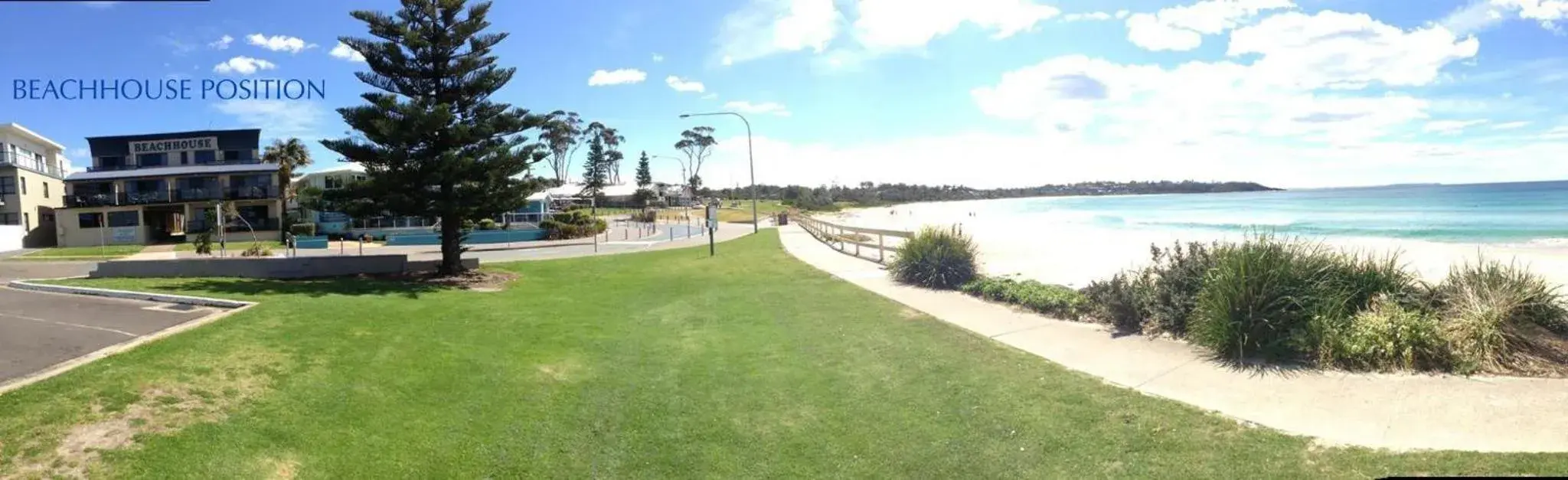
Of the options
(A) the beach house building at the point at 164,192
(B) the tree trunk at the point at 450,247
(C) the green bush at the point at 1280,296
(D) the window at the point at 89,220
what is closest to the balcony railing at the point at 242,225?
(A) the beach house building at the point at 164,192

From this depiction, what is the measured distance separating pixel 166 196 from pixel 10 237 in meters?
6.37

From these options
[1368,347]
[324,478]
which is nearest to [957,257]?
[1368,347]

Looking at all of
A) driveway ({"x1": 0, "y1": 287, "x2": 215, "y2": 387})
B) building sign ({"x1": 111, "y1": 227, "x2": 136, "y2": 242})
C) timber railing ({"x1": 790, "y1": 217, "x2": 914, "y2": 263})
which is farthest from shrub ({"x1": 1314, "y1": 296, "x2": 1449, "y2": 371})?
building sign ({"x1": 111, "y1": 227, "x2": 136, "y2": 242})

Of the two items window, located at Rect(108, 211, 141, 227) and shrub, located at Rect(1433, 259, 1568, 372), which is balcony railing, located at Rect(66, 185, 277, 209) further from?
shrub, located at Rect(1433, 259, 1568, 372)

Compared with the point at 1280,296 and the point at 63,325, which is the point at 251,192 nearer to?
the point at 63,325

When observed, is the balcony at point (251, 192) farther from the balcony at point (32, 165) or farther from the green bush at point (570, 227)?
the green bush at point (570, 227)

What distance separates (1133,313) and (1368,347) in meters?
2.42

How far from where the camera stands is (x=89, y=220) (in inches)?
1560

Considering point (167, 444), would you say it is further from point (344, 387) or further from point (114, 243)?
point (114, 243)

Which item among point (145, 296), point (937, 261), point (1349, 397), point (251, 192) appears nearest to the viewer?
point (1349, 397)

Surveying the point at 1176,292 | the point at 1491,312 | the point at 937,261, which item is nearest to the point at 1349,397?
the point at 1491,312

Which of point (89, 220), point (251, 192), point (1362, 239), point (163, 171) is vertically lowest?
point (1362, 239)

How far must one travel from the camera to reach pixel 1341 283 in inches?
273

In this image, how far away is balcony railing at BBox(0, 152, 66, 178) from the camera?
38.2 metres
